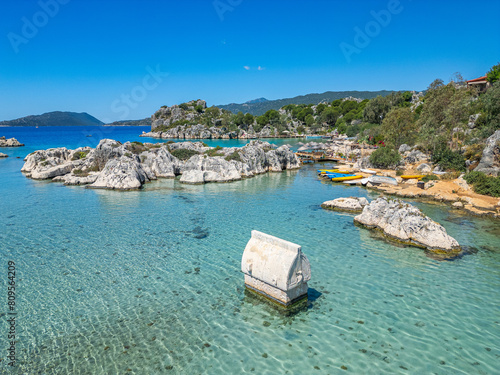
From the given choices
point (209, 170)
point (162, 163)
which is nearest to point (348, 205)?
point (209, 170)

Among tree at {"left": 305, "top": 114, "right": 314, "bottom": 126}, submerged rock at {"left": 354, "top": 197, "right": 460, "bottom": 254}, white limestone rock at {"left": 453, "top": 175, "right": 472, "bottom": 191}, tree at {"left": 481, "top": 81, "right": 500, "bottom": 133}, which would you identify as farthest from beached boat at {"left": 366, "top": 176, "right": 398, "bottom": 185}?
tree at {"left": 305, "top": 114, "right": 314, "bottom": 126}

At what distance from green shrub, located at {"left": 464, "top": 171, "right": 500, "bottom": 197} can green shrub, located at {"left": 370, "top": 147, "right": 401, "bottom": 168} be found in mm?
14652

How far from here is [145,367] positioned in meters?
8.42

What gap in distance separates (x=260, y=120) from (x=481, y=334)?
14572 cm

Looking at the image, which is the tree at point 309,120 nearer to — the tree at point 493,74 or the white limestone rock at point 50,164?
the tree at point 493,74

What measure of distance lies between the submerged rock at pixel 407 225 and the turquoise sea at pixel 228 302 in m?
1.03

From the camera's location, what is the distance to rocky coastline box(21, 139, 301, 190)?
35.8 meters

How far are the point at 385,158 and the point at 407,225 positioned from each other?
2998 centimetres

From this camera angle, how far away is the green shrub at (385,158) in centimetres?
4447

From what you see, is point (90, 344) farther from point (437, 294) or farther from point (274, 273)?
point (437, 294)

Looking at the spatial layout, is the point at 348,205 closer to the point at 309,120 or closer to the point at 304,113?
the point at 309,120

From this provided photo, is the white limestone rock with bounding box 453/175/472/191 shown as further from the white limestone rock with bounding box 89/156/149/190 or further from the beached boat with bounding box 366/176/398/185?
the white limestone rock with bounding box 89/156/149/190

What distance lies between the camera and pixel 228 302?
11.7 meters

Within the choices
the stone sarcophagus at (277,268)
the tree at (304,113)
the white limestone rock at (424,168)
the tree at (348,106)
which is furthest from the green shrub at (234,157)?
the tree at (304,113)
